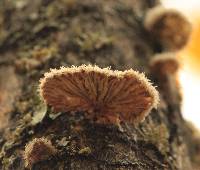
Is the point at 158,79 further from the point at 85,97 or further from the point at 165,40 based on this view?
the point at 85,97

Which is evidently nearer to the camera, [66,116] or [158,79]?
[66,116]

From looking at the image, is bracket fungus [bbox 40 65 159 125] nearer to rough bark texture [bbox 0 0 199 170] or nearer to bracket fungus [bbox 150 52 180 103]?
rough bark texture [bbox 0 0 199 170]

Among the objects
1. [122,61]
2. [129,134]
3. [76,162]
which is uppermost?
[122,61]

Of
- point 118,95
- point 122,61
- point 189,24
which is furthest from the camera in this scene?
point 189,24

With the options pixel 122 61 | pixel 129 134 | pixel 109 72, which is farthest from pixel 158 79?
pixel 109 72

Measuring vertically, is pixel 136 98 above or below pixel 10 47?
below

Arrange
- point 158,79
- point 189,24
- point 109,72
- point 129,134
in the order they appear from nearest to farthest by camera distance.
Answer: point 109,72, point 129,134, point 158,79, point 189,24

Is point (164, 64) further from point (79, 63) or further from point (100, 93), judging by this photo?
point (100, 93)
